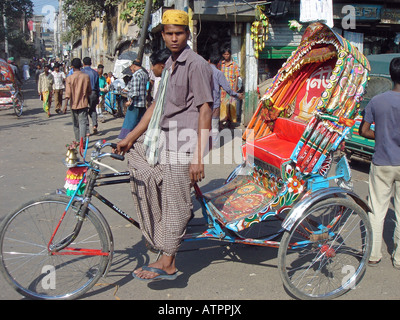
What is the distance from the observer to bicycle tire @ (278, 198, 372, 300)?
3318 millimetres

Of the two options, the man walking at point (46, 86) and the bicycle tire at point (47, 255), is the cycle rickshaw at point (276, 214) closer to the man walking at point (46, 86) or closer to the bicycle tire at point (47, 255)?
the bicycle tire at point (47, 255)

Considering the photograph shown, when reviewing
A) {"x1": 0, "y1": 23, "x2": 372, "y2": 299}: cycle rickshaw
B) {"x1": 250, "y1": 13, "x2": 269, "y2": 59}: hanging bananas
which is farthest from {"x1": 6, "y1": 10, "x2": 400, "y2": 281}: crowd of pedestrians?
{"x1": 250, "y1": 13, "x2": 269, "y2": 59}: hanging bananas

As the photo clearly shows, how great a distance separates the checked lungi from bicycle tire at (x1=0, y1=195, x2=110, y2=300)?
35cm

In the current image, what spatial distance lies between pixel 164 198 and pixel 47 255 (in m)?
0.96

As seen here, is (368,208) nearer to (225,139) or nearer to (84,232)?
(84,232)

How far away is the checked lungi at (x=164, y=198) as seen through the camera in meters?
3.13

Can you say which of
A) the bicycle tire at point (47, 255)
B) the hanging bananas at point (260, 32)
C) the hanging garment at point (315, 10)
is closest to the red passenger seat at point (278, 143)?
the bicycle tire at point (47, 255)

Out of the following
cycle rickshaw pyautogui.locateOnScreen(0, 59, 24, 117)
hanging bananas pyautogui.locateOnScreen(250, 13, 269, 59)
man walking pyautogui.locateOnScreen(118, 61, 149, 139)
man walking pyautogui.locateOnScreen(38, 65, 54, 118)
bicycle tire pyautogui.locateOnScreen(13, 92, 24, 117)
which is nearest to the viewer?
man walking pyautogui.locateOnScreen(118, 61, 149, 139)

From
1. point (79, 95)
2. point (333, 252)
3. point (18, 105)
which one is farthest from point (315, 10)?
point (18, 105)

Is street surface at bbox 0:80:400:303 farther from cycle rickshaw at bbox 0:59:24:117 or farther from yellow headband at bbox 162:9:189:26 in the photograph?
cycle rickshaw at bbox 0:59:24:117

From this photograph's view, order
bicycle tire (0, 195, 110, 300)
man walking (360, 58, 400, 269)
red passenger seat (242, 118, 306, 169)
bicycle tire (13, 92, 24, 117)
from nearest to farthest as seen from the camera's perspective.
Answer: bicycle tire (0, 195, 110, 300)
man walking (360, 58, 400, 269)
red passenger seat (242, 118, 306, 169)
bicycle tire (13, 92, 24, 117)

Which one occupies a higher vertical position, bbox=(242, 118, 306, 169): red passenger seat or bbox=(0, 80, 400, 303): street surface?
bbox=(242, 118, 306, 169): red passenger seat

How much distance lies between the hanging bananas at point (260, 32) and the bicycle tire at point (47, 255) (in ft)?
27.2

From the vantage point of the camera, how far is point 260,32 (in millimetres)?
10562
